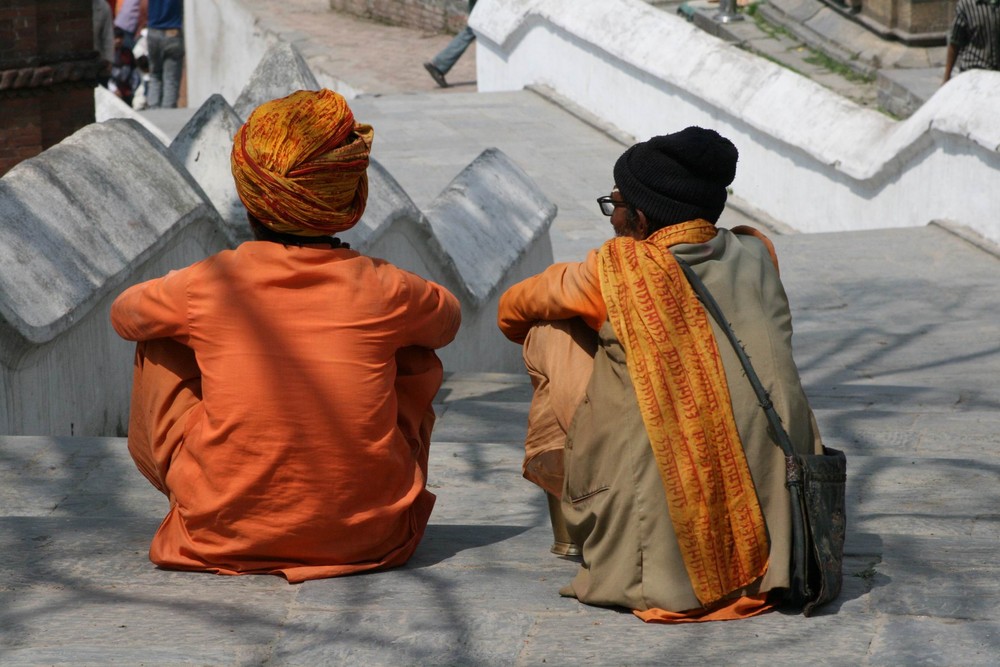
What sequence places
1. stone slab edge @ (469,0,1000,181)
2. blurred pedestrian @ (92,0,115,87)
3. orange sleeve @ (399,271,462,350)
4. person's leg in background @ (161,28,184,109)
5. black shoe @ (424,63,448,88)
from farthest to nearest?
person's leg in background @ (161,28,184,109), black shoe @ (424,63,448,88), blurred pedestrian @ (92,0,115,87), stone slab edge @ (469,0,1000,181), orange sleeve @ (399,271,462,350)

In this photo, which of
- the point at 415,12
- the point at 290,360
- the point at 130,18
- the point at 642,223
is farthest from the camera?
the point at 415,12

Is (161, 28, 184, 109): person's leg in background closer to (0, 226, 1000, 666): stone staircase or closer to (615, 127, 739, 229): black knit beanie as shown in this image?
(0, 226, 1000, 666): stone staircase

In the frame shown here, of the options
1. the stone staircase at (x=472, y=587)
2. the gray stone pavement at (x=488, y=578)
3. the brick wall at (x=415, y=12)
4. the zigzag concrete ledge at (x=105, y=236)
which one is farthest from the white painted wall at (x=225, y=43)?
the stone staircase at (x=472, y=587)

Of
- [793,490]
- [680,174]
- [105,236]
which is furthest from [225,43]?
[793,490]

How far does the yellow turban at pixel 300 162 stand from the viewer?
10.0 ft

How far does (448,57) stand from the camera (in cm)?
1603

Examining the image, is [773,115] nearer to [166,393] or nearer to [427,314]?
[427,314]

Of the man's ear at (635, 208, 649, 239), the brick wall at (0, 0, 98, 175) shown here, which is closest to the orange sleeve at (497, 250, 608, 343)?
the man's ear at (635, 208, 649, 239)

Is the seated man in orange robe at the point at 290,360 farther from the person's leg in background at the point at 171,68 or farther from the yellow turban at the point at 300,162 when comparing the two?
the person's leg in background at the point at 171,68

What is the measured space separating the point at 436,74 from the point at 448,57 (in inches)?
11.4

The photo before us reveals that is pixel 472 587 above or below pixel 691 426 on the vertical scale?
below

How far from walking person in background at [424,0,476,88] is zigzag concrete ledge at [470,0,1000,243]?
6.24ft

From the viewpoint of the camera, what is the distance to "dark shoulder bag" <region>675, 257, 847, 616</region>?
2975 millimetres

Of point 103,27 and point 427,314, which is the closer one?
point 427,314
